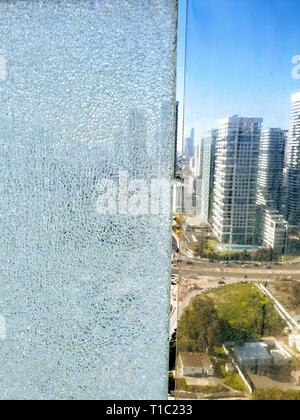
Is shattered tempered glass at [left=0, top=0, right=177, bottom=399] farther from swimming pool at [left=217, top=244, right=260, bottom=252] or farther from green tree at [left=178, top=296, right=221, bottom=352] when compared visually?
swimming pool at [left=217, top=244, right=260, bottom=252]

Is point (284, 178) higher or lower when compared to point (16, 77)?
lower

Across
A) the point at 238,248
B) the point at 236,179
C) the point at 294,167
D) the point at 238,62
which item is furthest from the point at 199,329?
the point at 238,62

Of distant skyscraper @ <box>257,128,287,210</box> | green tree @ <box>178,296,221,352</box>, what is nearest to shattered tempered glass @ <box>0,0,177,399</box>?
green tree @ <box>178,296,221,352</box>

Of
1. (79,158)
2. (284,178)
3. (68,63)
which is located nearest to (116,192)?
(79,158)

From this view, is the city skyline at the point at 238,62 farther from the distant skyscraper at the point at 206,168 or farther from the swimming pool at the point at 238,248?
the swimming pool at the point at 238,248

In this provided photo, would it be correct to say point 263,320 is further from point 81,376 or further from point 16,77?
point 16,77

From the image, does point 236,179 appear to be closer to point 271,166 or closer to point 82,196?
point 271,166
